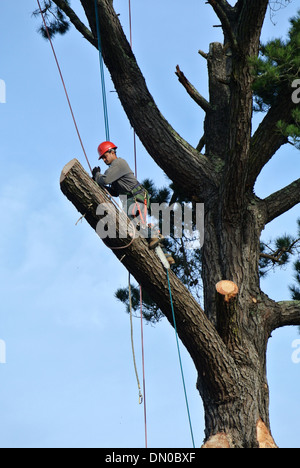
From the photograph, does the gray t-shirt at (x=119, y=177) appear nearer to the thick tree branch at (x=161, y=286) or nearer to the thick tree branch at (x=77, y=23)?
the thick tree branch at (x=161, y=286)

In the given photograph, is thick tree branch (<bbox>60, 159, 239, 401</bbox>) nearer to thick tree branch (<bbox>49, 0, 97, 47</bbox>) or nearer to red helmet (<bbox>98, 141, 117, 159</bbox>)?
red helmet (<bbox>98, 141, 117, 159</bbox>)

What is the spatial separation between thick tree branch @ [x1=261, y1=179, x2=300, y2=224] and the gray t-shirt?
5.04 ft

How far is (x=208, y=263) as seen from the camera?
5719 mm

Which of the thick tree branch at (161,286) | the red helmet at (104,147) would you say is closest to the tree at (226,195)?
the thick tree branch at (161,286)

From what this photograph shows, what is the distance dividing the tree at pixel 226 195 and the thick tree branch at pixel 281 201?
0.01m

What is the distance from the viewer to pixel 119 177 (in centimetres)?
512

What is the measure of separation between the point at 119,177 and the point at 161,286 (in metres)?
1.01

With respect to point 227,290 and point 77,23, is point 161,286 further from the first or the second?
point 77,23

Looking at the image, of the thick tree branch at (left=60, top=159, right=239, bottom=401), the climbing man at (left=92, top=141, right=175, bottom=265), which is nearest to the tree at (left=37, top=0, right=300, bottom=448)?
the thick tree branch at (left=60, top=159, right=239, bottom=401)

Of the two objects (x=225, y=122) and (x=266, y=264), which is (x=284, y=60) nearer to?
(x=225, y=122)

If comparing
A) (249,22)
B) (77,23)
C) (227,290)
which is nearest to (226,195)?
(227,290)

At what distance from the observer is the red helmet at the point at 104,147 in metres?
5.29
